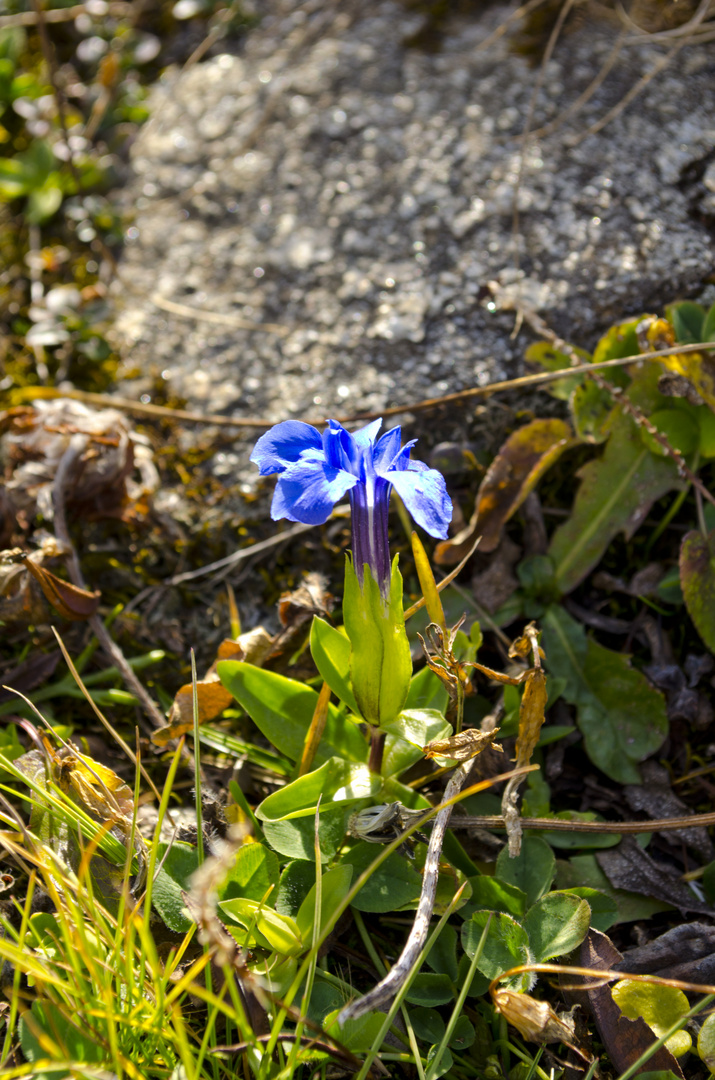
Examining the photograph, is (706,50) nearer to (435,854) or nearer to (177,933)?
(435,854)

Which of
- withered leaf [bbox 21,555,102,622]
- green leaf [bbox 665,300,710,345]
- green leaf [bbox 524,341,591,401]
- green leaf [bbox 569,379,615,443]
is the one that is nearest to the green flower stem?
withered leaf [bbox 21,555,102,622]

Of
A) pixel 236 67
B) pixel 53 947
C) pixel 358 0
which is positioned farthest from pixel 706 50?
pixel 53 947

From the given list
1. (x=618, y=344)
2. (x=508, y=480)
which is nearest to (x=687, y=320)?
(x=618, y=344)

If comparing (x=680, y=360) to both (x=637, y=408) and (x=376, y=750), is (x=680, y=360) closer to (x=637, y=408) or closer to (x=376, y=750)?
(x=637, y=408)

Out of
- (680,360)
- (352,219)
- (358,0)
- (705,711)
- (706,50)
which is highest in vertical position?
(358,0)

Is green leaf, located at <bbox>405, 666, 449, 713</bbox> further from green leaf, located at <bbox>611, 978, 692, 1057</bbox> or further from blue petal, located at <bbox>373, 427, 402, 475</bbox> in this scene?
green leaf, located at <bbox>611, 978, 692, 1057</bbox>

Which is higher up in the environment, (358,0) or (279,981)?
(358,0)

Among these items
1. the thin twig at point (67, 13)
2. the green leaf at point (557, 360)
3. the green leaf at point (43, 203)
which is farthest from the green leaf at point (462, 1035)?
the thin twig at point (67, 13)
